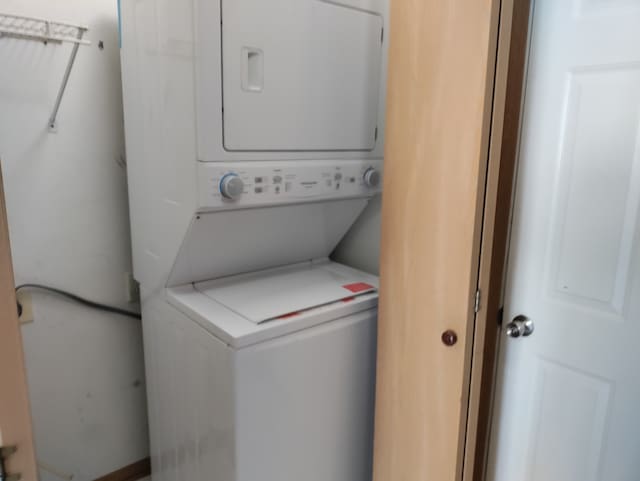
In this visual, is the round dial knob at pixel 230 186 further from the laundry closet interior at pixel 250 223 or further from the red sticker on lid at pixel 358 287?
the red sticker on lid at pixel 358 287

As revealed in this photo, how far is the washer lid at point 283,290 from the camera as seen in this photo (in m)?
1.50

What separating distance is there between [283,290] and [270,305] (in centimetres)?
15

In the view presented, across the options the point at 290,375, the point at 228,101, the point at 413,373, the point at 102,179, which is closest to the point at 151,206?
the point at 102,179

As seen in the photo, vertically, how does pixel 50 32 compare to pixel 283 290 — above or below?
above

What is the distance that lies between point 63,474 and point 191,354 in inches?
37.3

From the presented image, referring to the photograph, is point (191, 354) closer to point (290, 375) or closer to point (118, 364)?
point (290, 375)

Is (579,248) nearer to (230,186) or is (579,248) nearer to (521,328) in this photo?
(521,328)

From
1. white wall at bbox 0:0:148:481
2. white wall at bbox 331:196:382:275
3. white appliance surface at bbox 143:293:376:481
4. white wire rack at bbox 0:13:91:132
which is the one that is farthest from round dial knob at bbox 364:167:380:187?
white wire rack at bbox 0:13:91:132

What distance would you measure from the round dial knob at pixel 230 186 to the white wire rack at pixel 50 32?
759 millimetres

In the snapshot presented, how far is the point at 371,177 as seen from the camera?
1.82m

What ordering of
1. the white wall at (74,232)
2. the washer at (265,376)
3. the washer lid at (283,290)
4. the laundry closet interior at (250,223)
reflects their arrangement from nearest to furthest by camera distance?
the laundry closet interior at (250,223)
the washer at (265,376)
the washer lid at (283,290)
the white wall at (74,232)

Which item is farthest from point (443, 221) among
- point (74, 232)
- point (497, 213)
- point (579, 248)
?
point (74, 232)

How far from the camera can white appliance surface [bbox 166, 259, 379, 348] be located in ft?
4.54

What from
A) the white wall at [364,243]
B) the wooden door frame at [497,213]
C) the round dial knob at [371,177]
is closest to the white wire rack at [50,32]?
the round dial knob at [371,177]
